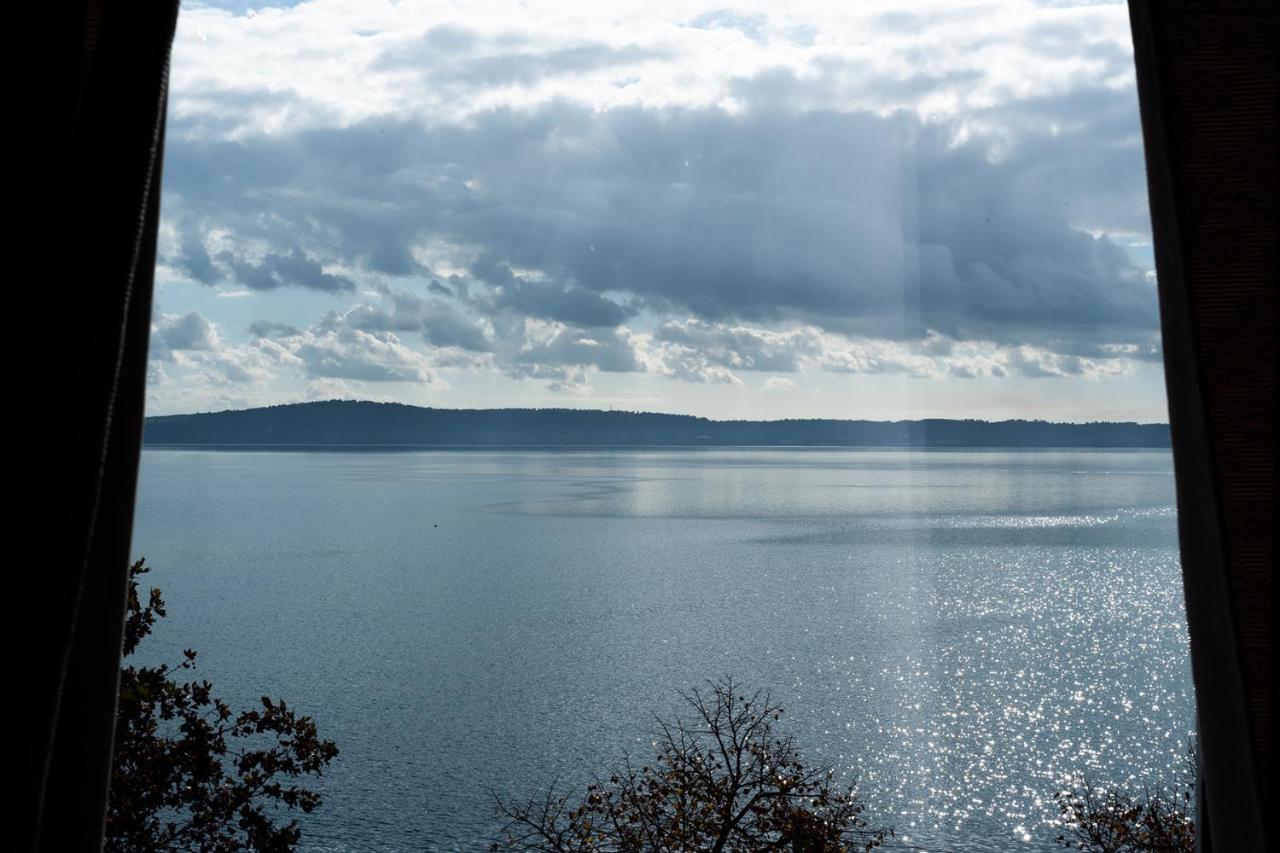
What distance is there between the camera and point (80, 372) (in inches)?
59.7

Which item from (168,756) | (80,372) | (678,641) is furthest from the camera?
(678,641)

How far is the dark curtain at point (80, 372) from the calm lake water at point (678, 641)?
14268mm

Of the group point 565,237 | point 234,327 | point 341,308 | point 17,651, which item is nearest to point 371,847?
point 17,651

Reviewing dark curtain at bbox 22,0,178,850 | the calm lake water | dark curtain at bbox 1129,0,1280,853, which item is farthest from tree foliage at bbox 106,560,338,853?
the calm lake water

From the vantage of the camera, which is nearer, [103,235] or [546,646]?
[103,235]

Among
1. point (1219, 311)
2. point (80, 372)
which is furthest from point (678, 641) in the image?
point (80, 372)

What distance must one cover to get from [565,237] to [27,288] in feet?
342

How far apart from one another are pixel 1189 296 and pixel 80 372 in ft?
4.99

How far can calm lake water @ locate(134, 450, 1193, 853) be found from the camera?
18.7 m

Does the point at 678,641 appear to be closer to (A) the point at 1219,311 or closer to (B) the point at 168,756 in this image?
(B) the point at 168,756

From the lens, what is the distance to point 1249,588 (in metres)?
1.62

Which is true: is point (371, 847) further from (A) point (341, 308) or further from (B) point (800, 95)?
(A) point (341, 308)

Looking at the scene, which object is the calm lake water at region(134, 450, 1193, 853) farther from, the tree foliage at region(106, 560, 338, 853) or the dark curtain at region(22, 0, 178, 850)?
the dark curtain at region(22, 0, 178, 850)

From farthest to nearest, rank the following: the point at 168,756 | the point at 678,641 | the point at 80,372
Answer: the point at 678,641 → the point at 168,756 → the point at 80,372
